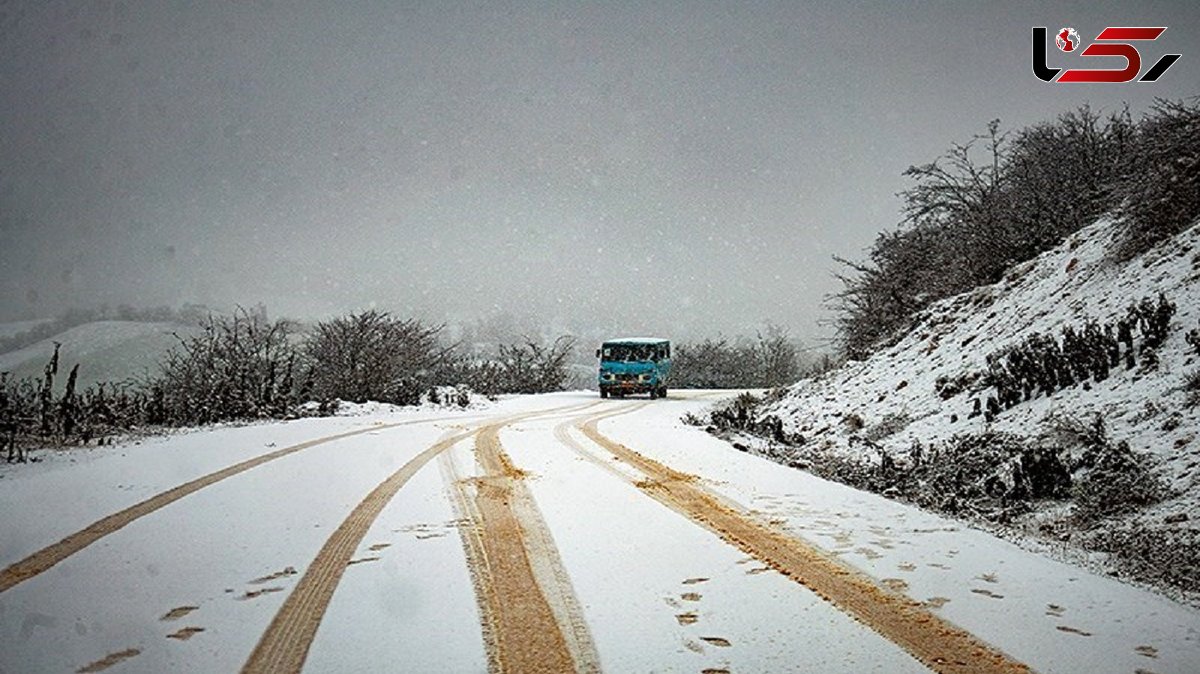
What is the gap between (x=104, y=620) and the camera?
292cm

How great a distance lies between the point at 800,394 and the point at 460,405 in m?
9.77

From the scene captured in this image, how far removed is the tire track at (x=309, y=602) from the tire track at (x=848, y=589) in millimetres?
2406

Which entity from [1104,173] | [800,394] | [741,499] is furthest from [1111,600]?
[1104,173]

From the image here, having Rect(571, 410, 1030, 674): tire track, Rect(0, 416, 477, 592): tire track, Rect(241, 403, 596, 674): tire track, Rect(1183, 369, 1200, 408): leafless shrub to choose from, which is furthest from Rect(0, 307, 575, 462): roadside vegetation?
Rect(1183, 369, 1200, 408): leafless shrub

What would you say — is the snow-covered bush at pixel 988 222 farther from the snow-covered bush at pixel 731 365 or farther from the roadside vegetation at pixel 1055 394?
the snow-covered bush at pixel 731 365

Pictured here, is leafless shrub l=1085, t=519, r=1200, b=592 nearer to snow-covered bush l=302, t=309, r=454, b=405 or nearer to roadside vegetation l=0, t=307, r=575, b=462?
roadside vegetation l=0, t=307, r=575, b=462

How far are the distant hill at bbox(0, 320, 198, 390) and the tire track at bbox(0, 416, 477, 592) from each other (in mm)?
5912

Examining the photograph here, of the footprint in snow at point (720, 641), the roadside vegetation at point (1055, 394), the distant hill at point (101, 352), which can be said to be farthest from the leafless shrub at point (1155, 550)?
the distant hill at point (101, 352)

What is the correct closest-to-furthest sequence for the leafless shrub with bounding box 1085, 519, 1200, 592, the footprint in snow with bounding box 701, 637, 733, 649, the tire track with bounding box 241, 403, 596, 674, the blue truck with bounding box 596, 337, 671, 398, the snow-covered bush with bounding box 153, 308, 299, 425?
the tire track with bounding box 241, 403, 596, 674, the footprint in snow with bounding box 701, 637, 733, 649, the leafless shrub with bounding box 1085, 519, 1200, 592, the snow-covered bush with bounding box 153, 308, 299, 425, the blue truck with bounding box 596, 337, 671, 398

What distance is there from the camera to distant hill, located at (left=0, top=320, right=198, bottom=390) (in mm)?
11250

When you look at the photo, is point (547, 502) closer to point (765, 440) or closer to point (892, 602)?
point (892, 602)

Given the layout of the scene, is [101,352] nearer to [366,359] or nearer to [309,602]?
[366,359]

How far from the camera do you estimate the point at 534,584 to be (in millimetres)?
3330

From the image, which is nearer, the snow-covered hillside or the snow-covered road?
the snow-covered road
